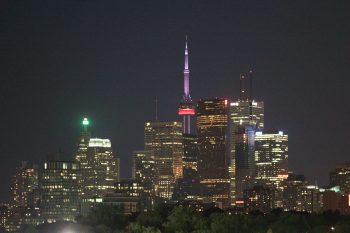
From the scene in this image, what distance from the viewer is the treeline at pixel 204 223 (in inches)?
3964

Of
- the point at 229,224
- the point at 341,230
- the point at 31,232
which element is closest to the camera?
the point at 341,230

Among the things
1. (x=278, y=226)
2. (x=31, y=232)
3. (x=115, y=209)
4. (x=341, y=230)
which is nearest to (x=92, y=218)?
(x=115, y=209)

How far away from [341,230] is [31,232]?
188 ft

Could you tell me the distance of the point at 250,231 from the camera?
335 feet

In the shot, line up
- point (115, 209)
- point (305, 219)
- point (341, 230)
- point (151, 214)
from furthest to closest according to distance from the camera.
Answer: point (115, 209) < point (151, 214) < point (305, 219) < point (341, 230)

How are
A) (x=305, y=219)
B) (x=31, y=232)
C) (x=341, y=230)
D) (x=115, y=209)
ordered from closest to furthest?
(x=341, y=230) < (x=305, y=219) < (x=115, y=209) < (x=31, y=232)

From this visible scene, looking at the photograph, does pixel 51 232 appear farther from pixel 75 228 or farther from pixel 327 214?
pixel 327 214

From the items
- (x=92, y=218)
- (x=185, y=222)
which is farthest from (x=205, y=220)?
(x=92, y=218)

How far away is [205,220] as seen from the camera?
106875mm

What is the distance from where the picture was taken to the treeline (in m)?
101

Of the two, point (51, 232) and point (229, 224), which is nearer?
point (229, 224)

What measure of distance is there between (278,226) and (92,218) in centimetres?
2834

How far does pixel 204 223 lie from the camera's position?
103375mm

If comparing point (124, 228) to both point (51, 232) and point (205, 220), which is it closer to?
point (205, 220)
